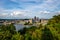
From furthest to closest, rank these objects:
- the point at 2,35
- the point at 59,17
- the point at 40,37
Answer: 1. the point at 59,17
2. the point at 2,35
3. the point at 40,37

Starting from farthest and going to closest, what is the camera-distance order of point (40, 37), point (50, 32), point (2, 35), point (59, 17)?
point (59, 17) → point (2, 35) → point (50, 32) → point (40, 37)

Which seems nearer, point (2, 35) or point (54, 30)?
point (54, 30)

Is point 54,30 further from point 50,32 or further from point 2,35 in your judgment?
point 2,35

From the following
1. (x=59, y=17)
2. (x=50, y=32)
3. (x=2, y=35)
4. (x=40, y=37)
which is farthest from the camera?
(x=59, y=17)

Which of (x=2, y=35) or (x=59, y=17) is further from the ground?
(x=59, y=17)

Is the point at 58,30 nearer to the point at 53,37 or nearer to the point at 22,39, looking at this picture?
the point at 53,37

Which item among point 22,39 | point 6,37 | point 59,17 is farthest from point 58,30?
point 6,37

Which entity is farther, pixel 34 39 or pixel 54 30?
pixel 54 30

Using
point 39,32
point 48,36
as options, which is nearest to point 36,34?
point 39,32

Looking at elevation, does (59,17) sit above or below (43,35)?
above
